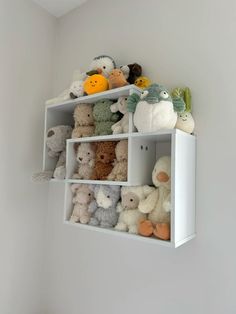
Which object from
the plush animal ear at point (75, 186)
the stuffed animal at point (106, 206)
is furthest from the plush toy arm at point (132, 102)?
the plush animal ear at point (75, 186)

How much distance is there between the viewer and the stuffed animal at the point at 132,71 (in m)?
1.12

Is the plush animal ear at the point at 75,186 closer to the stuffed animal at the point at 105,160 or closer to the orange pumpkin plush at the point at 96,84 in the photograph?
the stuffed animal at the point at 105,160

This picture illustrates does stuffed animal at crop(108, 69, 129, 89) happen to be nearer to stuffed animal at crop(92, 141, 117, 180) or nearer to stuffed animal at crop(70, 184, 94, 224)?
stuffed animal at crop(92, 141, 117, 180)

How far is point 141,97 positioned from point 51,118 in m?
0.61

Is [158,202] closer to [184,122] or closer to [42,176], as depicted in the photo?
[184,122]

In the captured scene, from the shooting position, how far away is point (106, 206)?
3.31ft

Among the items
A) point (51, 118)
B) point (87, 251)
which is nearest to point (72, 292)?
point (87, 251)

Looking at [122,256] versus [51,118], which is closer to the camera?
[122,256]

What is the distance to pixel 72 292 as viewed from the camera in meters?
1.32

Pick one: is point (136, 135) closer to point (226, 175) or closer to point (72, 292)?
point (226, 175)
